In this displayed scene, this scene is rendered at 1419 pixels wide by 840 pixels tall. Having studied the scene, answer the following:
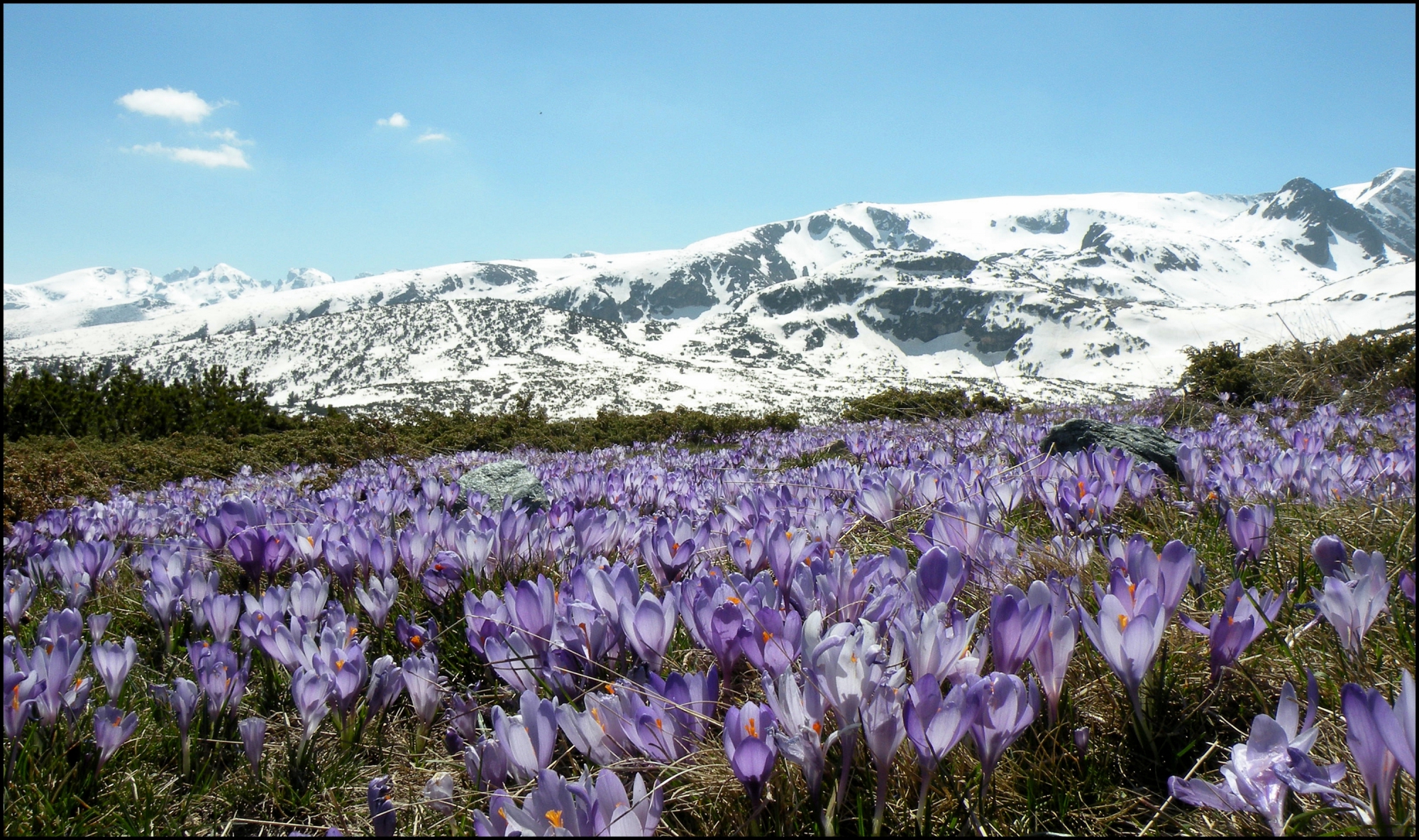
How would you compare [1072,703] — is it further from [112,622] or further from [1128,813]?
[112,622]

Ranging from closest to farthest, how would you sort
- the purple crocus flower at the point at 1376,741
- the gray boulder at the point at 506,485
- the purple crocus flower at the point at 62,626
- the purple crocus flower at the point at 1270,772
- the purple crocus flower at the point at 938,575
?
1. the purple crocus flower at the point at 1376,741
2. the purple crocus flower at the point at 1270,772
3. the purple crocus flower at the point at 938,575
4. the purple crocus flower at the point at 62,626
5. the gray boulder at the point at 506,485

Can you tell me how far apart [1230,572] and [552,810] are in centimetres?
220

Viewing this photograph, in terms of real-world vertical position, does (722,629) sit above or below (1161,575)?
below

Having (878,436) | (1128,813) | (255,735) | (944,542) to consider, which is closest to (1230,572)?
(944,542)

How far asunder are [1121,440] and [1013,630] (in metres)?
3.33

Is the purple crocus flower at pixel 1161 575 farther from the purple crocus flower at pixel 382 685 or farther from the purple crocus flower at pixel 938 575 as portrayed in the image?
the purple crocus flower at pixel 382 685

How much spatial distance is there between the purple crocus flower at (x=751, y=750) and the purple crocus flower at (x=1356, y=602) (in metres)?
1.27

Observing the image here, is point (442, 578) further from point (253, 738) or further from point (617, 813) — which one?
point (617, 813)

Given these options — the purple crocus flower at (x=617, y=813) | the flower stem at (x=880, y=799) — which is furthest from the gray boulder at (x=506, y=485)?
the flower stem at (x=880, y=799)

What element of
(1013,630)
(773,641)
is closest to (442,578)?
(773,641)

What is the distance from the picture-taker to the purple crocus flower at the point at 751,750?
53.9 inches

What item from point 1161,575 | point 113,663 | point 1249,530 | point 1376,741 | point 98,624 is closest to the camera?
point 1376,741

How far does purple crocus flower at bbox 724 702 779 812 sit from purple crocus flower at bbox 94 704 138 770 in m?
1.52

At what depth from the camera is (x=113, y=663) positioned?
214cm
